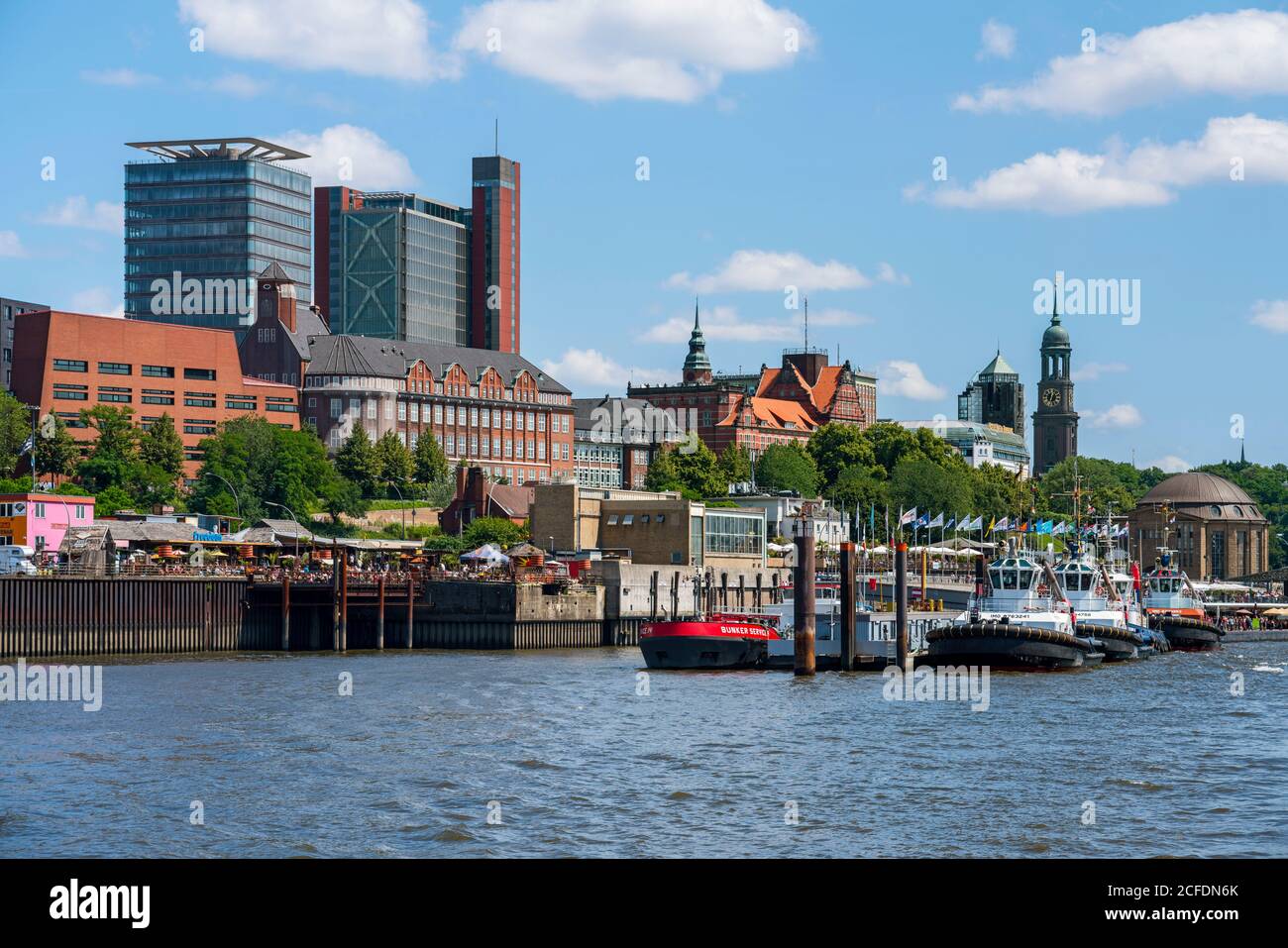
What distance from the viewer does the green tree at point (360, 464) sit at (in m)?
171

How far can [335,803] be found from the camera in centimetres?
3819

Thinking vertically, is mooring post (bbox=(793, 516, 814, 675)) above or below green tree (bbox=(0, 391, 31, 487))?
below

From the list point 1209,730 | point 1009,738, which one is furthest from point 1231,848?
point 1209,730

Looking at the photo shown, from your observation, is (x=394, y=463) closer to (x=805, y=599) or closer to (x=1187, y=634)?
(x=1187, y=634)

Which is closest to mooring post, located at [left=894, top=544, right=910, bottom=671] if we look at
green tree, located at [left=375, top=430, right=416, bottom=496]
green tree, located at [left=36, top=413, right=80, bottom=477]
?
Result: green tree, located at [left=36, top=413, right=80, bottom=477]

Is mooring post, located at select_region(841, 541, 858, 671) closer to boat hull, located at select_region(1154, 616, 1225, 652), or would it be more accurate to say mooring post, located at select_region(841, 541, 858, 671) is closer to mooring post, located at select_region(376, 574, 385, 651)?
mooring post, located at select_region(376, 574, 385, 651)

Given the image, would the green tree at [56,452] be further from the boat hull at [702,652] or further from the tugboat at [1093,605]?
the tugboat at [1093,605]

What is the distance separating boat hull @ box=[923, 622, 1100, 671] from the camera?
7631 centimetres

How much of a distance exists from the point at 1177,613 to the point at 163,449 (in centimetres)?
9093

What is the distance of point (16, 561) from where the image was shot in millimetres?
93750

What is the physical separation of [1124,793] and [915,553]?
89.3 metres

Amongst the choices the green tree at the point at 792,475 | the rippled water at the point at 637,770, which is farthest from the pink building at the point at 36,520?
the green tree at the point at 792,475

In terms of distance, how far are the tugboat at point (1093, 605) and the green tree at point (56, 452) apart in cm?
9231

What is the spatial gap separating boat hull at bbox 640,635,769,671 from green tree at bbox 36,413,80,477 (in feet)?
279
